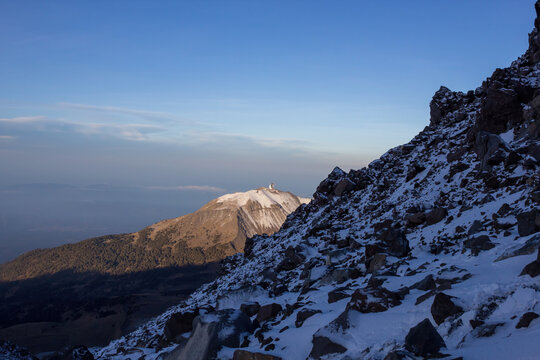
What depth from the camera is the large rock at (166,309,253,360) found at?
41.4ft

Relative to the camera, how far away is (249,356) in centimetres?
1109

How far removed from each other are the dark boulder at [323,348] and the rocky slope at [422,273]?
3 cm

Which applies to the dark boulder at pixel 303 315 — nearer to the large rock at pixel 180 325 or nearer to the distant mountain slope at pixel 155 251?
the large rock at pixel 180 325

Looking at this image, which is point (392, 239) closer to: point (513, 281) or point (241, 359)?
point (513, 281)

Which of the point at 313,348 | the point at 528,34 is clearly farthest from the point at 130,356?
the point at 528,34

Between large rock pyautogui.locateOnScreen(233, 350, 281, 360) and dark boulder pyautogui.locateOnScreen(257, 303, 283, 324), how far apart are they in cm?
341

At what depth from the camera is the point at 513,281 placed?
365 inches

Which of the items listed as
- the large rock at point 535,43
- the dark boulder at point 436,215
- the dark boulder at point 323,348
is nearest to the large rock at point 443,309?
the dark boulder at point 323,348

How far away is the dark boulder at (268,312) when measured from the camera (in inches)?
580

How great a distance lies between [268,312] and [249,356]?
12.3ft

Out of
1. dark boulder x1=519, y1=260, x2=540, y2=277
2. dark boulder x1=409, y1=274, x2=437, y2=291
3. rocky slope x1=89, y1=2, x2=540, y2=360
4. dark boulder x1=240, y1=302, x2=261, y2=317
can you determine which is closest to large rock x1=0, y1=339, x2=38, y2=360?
rocky slope x1=89, y1=2, x2=540, y2=360

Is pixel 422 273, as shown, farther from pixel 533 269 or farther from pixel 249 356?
pixel 249 356

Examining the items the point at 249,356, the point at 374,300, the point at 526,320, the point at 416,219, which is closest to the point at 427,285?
the point at 374,300

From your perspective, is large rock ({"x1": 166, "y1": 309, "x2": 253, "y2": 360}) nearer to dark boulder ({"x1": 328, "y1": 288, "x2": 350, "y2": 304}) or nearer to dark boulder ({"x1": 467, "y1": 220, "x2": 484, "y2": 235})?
dark boulder ({"x1": 328, "y1": 288, "x2": 350, "y2": 304})
